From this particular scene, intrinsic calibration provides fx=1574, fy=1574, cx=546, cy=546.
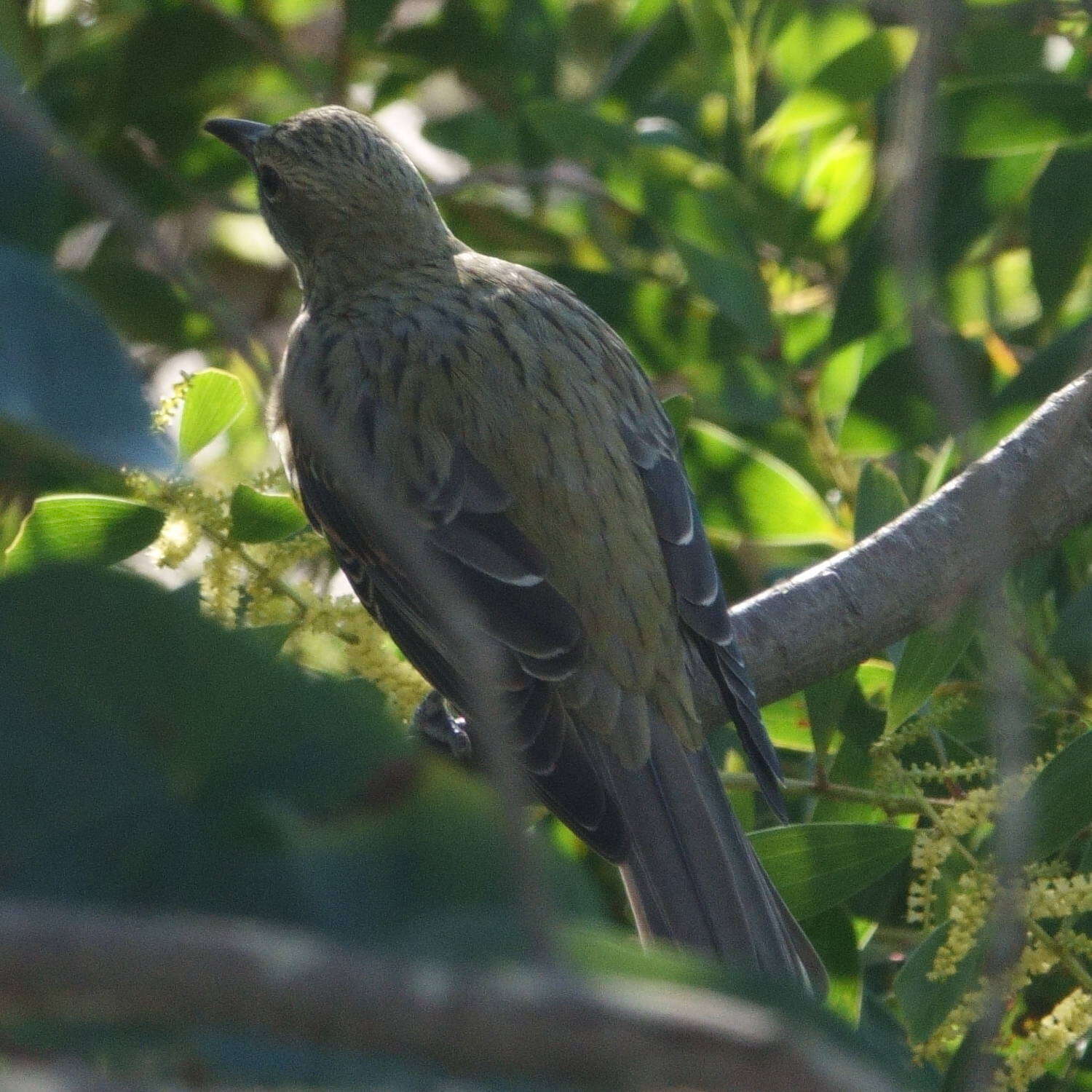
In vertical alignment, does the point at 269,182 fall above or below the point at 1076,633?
below

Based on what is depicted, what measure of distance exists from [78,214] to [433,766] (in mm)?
3537

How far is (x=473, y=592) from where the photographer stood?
3404 millimetres

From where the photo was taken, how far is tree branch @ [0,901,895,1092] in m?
0.98

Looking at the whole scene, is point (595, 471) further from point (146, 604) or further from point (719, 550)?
point (146, 604)

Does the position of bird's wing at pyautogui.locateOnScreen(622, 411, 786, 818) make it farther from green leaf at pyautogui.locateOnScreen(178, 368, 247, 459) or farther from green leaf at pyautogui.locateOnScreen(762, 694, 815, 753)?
green leaf at pyautogui.locateOnScreen(178, 368, 247, 459)

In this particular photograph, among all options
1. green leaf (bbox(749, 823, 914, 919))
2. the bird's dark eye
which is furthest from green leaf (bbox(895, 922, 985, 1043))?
the bird's dark eye

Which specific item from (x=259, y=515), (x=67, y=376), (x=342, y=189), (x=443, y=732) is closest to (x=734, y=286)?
(x=342, y=189)

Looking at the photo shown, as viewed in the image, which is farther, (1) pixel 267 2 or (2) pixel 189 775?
(1) pixel 267 2

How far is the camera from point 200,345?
502 centimetres

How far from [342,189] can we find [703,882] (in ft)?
7.72

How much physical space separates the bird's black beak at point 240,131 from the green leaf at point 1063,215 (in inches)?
83.4

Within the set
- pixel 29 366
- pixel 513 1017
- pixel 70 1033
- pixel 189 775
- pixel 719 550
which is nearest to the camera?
pixel 513 1017

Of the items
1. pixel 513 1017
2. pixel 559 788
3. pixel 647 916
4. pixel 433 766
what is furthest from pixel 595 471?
pixel 513 1017

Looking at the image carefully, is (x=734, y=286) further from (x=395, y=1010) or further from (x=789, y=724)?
(x=395, y=1010)
